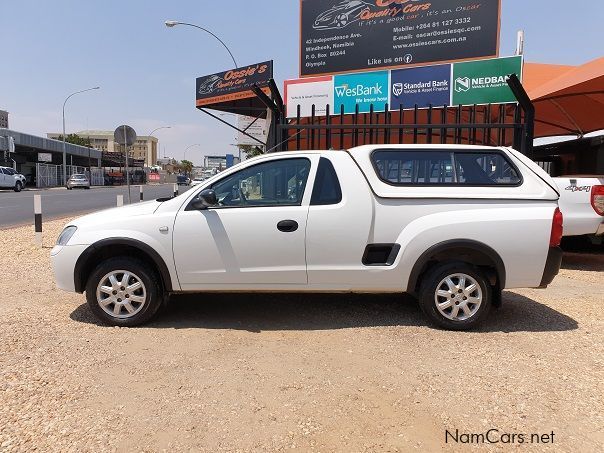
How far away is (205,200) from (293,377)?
1.81m

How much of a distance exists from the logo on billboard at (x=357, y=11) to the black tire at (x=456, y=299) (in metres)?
12.7

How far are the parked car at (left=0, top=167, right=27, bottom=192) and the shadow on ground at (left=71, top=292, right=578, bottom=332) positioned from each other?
32.6m

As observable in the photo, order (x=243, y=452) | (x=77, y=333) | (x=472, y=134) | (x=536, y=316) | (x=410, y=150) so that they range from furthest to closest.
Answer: (x=472, y=134), (x=536, y=316), (x=410, y=150), (x=77, y=333), (x=243, y=452)

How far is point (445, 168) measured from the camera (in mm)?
4508

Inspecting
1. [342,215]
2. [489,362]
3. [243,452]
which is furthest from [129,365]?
[489,362]

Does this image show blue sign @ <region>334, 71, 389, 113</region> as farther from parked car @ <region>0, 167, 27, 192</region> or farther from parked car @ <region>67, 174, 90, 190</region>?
parked car @ <region>67, 174, 90, 190</region>

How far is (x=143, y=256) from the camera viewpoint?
4438 millimetres

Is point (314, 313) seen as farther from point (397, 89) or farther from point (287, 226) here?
point (397, 89)

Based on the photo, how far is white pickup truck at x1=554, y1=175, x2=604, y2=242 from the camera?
6.79 metres

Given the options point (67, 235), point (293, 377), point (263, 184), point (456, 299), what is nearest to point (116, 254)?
point (67, 235)

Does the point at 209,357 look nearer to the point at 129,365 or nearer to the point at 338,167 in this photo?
the point at 129,365

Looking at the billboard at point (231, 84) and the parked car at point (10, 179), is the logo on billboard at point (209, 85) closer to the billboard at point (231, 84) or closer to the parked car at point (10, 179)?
the billboard at point (231, 84)

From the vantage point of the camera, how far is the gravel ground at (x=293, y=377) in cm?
267

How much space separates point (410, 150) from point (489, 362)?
2.09 m
